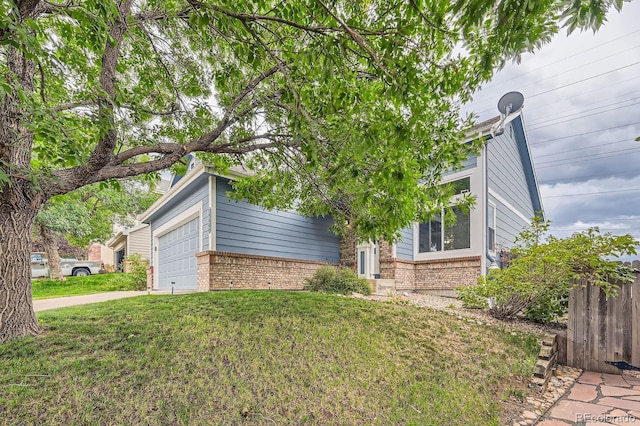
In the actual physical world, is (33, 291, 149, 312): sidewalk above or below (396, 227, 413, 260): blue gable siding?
below

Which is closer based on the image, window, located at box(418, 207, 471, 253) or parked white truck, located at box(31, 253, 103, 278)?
window, located at box(418, 207, 471, 253)

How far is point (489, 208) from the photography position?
870 cm

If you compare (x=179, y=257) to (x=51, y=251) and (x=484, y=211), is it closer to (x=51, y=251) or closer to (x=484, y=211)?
(x=51, y=251)

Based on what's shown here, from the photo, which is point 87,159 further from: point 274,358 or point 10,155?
point 274,358

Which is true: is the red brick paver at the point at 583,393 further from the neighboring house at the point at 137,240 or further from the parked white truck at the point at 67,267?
the neighboring house at the point at 137,240

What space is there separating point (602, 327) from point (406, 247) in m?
6.40

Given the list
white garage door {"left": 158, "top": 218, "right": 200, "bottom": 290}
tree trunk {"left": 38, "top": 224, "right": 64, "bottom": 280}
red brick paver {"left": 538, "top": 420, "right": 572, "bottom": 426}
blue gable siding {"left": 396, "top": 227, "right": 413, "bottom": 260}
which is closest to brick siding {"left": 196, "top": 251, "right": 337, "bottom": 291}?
white garage door {"left": 158, "top": 218, "right": 200, "bottom": 290}

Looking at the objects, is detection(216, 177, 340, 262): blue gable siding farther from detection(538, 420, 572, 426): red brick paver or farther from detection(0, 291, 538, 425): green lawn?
detection(538, 420, 572, 426): red brick paver

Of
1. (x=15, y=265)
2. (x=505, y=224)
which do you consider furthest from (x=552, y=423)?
(x=505, y=224)

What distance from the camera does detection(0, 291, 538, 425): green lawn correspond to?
2297 millimetres

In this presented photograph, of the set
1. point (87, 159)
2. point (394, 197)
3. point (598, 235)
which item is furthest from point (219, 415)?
point (598, 235)

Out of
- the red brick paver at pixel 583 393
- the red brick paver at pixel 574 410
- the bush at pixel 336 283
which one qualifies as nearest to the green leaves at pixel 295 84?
the red brick paver at pixel 574 410

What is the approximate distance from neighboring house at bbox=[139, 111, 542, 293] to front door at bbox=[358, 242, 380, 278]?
0.12 ft

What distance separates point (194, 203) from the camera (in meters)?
9.05
